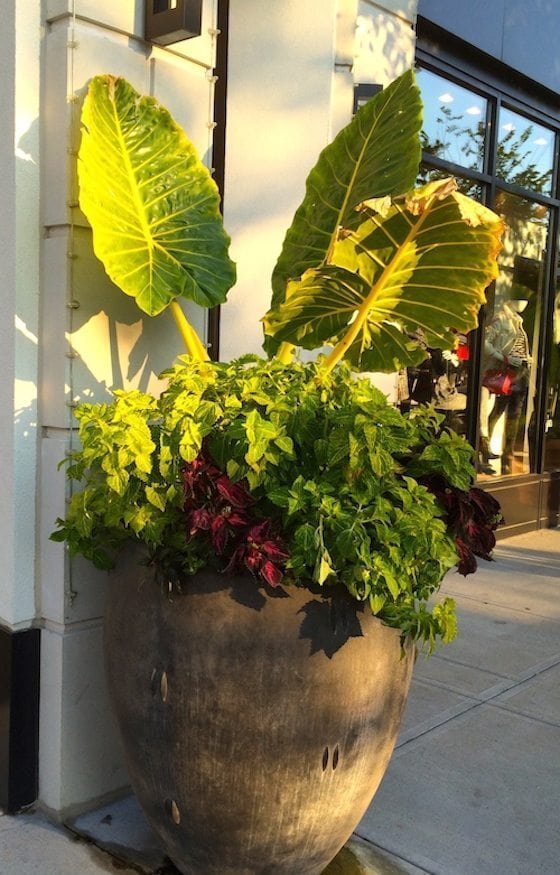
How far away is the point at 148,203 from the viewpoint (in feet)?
9.91

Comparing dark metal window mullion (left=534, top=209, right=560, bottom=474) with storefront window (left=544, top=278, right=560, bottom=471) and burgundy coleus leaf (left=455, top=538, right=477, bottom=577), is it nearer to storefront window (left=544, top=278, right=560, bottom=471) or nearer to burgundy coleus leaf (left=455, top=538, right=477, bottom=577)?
storefront window (left=544, top=278, right=560, bottom=471)

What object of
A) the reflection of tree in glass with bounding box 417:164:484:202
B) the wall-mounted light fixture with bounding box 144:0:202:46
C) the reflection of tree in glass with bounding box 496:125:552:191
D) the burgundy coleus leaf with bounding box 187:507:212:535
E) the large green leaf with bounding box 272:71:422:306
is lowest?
the burgundy coleus leaf with bounding box 187:507:212:535

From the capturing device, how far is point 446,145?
738cm

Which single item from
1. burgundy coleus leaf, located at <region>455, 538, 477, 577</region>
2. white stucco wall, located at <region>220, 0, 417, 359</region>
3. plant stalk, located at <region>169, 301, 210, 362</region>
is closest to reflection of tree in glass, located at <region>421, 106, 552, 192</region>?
white stucco wall, located at <region>220, 0, 417, 359</region>

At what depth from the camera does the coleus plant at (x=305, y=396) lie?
2334 mm

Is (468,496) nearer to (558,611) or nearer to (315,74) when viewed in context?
(315,74)

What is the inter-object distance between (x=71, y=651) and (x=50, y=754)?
398 mm

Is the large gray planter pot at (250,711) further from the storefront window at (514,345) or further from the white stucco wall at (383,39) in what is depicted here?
the storefront window at (514,345)

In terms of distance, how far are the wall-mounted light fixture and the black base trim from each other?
2.15 meters

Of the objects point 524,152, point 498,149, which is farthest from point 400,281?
point 524,152

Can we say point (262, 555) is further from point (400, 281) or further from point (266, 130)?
point (266, 130)

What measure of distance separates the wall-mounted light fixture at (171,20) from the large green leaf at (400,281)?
932 mm

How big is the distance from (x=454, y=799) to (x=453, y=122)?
576cm

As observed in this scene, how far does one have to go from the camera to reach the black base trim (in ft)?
10.2
